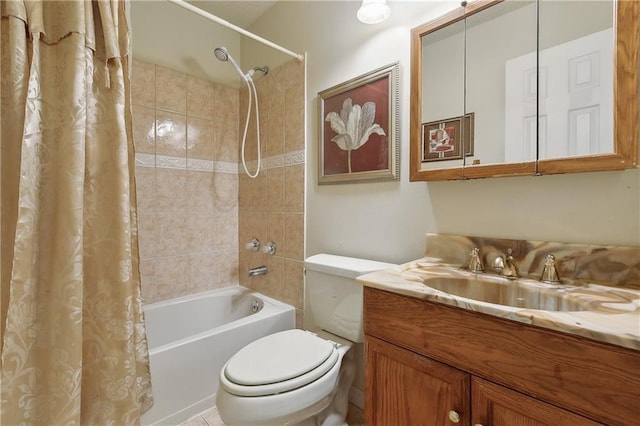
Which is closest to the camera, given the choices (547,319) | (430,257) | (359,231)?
(547,319)

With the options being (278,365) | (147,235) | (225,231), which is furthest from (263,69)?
(278,365)

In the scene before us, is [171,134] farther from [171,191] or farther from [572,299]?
[572,299]

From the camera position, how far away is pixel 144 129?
1760 mm

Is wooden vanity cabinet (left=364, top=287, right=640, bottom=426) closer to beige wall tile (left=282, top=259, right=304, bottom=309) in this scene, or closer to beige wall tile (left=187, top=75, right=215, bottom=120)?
beige wall tile (left=282, top=259, right=304, bottom=309)

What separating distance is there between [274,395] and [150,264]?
1287 mm

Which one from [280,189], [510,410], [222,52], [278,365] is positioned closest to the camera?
[510,410]

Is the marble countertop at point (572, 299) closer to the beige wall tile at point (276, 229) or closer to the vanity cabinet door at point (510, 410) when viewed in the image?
the vanity cabinet door at point (510, 410)

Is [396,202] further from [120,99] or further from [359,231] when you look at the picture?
[120,99]

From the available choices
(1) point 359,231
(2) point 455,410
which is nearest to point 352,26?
(1) point 359,231

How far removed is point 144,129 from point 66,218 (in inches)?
40.7

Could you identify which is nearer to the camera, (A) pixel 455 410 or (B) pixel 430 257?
(A) pixel 455 410

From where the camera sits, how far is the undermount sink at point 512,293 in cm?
76

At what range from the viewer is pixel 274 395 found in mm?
932

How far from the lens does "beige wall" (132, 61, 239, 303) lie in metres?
1.78
